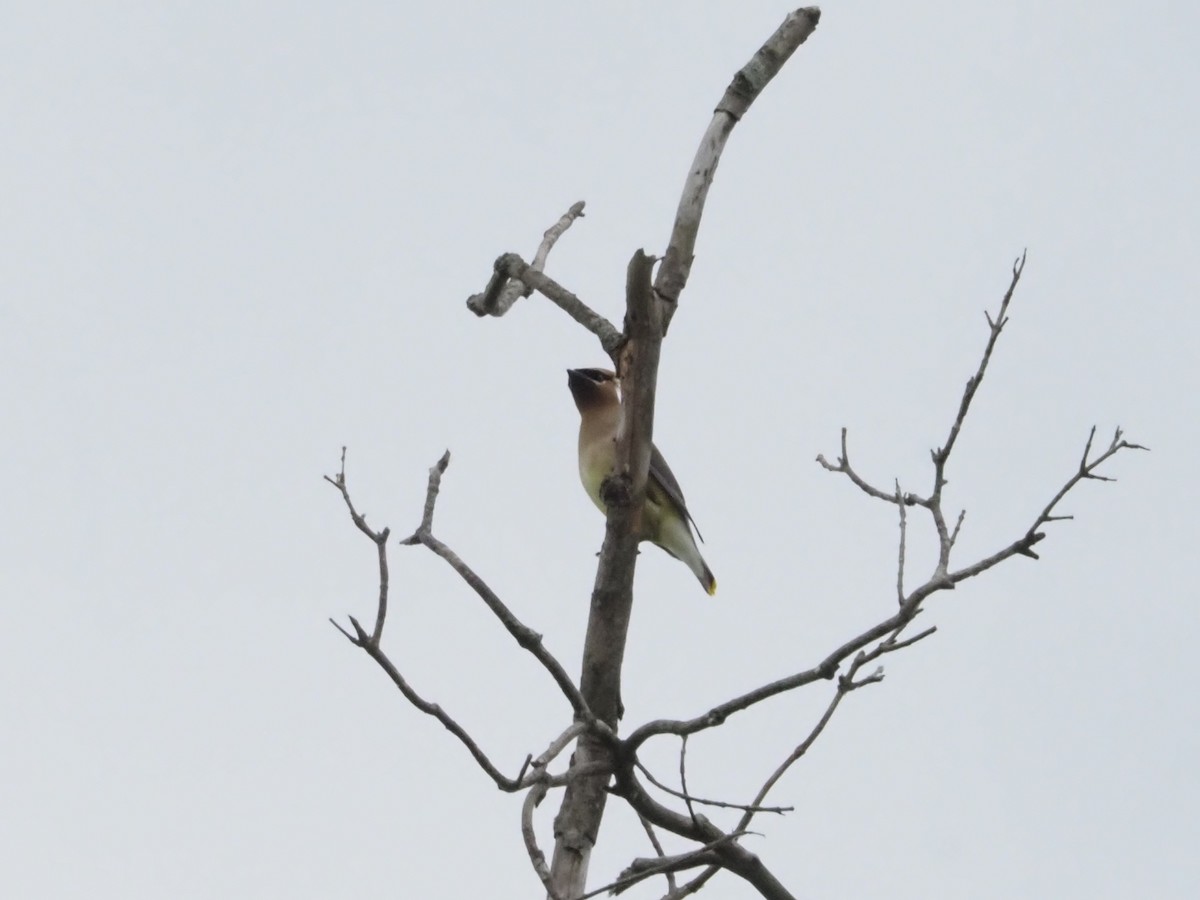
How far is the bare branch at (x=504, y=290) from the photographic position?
4371 millimetres

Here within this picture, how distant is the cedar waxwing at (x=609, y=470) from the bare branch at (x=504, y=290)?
164 cm

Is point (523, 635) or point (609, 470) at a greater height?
point (609, 470)

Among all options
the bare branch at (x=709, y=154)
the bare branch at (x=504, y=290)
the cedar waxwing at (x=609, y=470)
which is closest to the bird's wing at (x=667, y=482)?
the cedar waxwing at (x=609, y=470)

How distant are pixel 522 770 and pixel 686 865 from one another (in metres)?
0.65

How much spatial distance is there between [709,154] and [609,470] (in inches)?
103

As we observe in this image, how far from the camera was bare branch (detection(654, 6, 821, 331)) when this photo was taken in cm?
351

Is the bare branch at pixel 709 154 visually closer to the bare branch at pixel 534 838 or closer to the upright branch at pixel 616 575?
the upright branch at pixel 616 575

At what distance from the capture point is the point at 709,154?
11.7 ft

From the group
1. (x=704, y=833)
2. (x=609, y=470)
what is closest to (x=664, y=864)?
(x=704, y=833)

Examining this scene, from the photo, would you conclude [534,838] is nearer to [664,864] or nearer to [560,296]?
[664,864]

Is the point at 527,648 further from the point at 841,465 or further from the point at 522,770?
the point at 841,465

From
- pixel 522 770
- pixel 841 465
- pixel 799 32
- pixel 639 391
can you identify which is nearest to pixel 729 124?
pixel 799 32

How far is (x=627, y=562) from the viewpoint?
11.4 feet

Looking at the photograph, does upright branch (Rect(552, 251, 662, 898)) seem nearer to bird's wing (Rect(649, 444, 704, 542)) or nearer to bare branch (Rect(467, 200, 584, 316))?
bare branch (Rect(467, 200, 584, 316))
